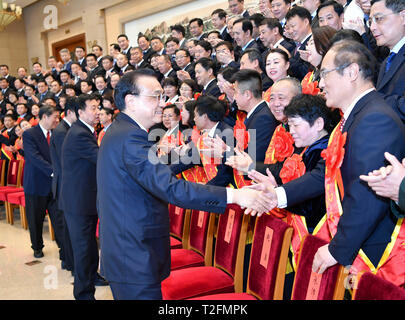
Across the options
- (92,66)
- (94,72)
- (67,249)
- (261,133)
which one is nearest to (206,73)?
(261,133)

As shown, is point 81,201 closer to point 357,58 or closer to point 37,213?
point 37,213

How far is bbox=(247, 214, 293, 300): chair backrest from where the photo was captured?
4.98ft

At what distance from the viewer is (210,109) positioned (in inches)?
103

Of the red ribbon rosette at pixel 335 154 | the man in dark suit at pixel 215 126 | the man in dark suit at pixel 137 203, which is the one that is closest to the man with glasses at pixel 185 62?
the man in dark suit at pixel 215 126

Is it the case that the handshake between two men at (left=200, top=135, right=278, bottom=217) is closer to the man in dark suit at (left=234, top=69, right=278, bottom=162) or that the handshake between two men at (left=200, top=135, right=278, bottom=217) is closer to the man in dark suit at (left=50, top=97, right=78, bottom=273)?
the man in dark suit at (left=234, top=69, right=278, bottom=162)

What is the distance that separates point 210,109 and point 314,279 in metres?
1.57

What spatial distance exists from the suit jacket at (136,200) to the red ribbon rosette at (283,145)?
0.57 metres

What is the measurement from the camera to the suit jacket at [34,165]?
363cm

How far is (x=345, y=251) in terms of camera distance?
1195 mm

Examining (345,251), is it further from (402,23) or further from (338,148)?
(402,23)

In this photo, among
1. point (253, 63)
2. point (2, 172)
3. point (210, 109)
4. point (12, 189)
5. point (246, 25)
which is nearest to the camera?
point (210, 109)

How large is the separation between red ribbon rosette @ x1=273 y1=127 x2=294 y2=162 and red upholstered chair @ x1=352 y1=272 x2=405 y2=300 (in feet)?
2.88

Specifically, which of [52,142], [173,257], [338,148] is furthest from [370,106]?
[52,142]

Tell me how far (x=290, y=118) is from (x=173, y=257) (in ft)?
3.65
